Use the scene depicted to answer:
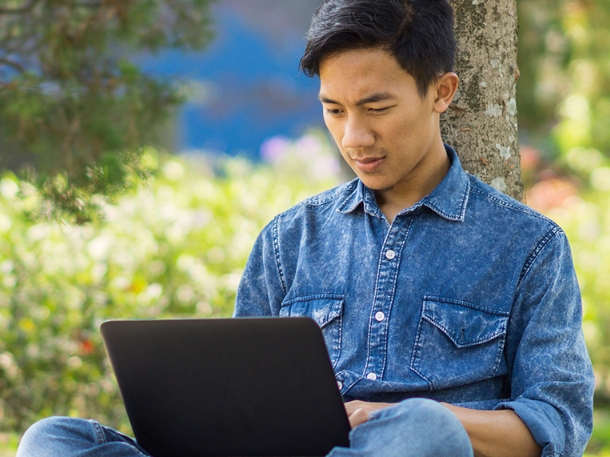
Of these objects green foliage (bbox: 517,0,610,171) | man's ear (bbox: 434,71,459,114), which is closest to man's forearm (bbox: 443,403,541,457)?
man's ear (bbox: 434,71,459,114)

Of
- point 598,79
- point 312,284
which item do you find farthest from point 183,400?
point 598,79

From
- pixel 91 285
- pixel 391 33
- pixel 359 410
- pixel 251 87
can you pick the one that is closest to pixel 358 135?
pixel 391 33

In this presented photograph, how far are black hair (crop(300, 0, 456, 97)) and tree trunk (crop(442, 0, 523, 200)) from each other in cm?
39

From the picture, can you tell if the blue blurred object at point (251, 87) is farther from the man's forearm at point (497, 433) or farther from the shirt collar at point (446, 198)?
the man's forearm at point (497, 433)

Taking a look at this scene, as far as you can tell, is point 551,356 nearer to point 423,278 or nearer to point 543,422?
point 543,422

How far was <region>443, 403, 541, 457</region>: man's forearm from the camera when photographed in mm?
1800

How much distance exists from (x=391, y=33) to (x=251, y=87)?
9.27 meters

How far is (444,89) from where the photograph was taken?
2.13 m

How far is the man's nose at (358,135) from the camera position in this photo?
6.61 feet

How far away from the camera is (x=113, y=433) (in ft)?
6.30

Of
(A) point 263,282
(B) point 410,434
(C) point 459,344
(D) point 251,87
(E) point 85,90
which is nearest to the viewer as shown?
(B) point 410,434

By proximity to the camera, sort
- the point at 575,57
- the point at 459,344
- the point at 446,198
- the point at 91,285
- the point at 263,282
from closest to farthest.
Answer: the point at 459,344
the point at 446,198
the point at 263,282
the point at 91,285
the point at 575,57

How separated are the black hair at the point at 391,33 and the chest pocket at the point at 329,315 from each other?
0.53m

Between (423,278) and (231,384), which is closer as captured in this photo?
(231,384)
